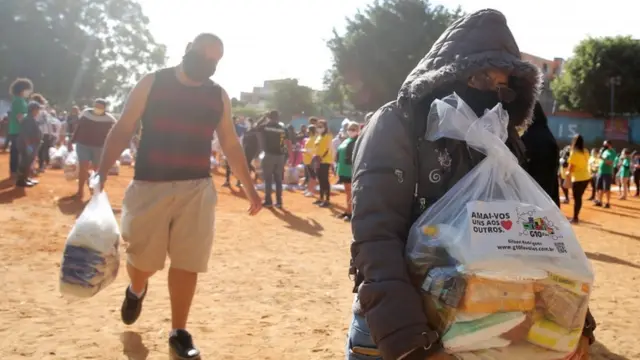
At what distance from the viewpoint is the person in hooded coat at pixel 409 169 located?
1.58m

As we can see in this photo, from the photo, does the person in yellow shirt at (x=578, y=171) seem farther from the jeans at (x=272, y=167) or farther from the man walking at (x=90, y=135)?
the man walking at (x=90, y=135)

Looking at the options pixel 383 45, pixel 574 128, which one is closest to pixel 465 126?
pixel 574 128

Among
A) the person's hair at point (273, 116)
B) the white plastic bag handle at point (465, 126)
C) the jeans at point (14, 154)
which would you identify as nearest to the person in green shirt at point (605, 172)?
the person's hair at point (273, 116)

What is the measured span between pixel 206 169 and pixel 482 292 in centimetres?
251

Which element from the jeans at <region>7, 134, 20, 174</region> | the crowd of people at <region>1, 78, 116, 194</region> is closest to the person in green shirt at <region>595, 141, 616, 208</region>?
the crowd of people at <region>1, 78, 116, 194</region>

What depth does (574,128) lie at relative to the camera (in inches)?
1393

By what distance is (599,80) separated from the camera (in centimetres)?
4150

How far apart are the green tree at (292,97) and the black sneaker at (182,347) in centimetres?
6062

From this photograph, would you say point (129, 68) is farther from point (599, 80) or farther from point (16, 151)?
point (16, 151)

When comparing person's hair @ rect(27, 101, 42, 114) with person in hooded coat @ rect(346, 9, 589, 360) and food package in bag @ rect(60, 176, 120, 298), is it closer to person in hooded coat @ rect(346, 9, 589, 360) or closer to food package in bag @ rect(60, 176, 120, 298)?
food package in bag @ rect(60, 176, 120, 298)

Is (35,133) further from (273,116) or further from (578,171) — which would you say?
(578,171)

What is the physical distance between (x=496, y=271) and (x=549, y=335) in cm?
23

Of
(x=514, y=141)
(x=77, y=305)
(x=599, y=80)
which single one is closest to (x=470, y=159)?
(x=514, y=141)

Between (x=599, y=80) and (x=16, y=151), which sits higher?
(x=599, y=80)
